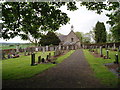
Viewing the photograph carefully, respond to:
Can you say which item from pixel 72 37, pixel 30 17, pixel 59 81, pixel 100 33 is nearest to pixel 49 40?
pixel 72 37

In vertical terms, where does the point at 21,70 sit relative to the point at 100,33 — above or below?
below

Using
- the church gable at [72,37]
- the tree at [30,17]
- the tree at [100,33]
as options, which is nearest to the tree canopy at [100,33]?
the tree at [100,33]

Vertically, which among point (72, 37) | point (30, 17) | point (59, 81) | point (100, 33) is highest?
point (100, 33)

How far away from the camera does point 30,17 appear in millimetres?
7742

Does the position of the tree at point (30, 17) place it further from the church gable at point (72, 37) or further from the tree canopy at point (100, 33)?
the tree canopy at point (100, 33)

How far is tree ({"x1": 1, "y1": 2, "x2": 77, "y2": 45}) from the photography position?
7.04m

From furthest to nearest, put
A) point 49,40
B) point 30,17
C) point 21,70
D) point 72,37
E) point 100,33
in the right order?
point 100,33 → point 72,37 → point 49,40 → point 21,70 → point 30,17

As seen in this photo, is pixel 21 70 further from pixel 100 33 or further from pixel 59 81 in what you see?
pixel 100 33

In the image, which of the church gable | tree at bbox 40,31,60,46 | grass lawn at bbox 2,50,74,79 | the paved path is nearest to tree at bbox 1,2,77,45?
grass lawn at bbox 2,50,74,79

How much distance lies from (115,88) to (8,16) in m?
7.48

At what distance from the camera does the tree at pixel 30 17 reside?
23.1 feet

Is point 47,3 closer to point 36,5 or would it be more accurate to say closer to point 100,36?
point 36,5

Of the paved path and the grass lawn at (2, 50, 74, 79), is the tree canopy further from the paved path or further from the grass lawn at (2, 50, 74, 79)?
the paved path

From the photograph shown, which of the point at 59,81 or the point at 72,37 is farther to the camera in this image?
the point at 72,37
